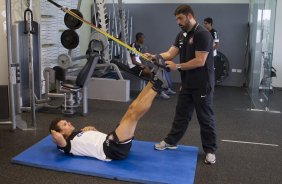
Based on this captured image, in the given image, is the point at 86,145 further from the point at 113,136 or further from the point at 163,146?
the point at 163,146

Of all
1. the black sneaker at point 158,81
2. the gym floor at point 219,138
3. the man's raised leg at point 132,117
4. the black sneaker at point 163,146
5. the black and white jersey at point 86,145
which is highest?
the black sneaker at point 158,81

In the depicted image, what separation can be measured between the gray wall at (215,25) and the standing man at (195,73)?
462 centimetres

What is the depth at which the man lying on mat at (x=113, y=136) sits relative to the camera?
2883mm

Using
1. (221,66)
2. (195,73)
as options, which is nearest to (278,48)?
(221,66)

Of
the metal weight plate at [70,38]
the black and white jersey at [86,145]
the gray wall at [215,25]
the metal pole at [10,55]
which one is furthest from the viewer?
the gray wall at [215,25]

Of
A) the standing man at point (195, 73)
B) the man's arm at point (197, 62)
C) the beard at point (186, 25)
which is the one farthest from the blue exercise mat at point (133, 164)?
the beard at point (186, 25)

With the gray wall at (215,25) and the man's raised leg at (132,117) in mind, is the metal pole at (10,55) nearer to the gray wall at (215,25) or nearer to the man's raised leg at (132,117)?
the man's raised leg at (132,117)

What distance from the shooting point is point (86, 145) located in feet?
9.95

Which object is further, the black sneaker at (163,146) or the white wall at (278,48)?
the white wall at (278,48)

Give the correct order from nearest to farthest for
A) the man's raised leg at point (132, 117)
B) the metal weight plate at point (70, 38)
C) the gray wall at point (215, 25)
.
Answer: the man's raised leg at point (132, 117) → the metal weight plate at point (70, 38) → the gray wall at point (215, 25)

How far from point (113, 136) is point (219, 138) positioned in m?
1.59

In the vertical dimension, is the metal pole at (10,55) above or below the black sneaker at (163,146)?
above

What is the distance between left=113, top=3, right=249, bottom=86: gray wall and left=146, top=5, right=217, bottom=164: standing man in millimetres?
4618

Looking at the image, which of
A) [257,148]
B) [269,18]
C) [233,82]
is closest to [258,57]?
[269,18]
